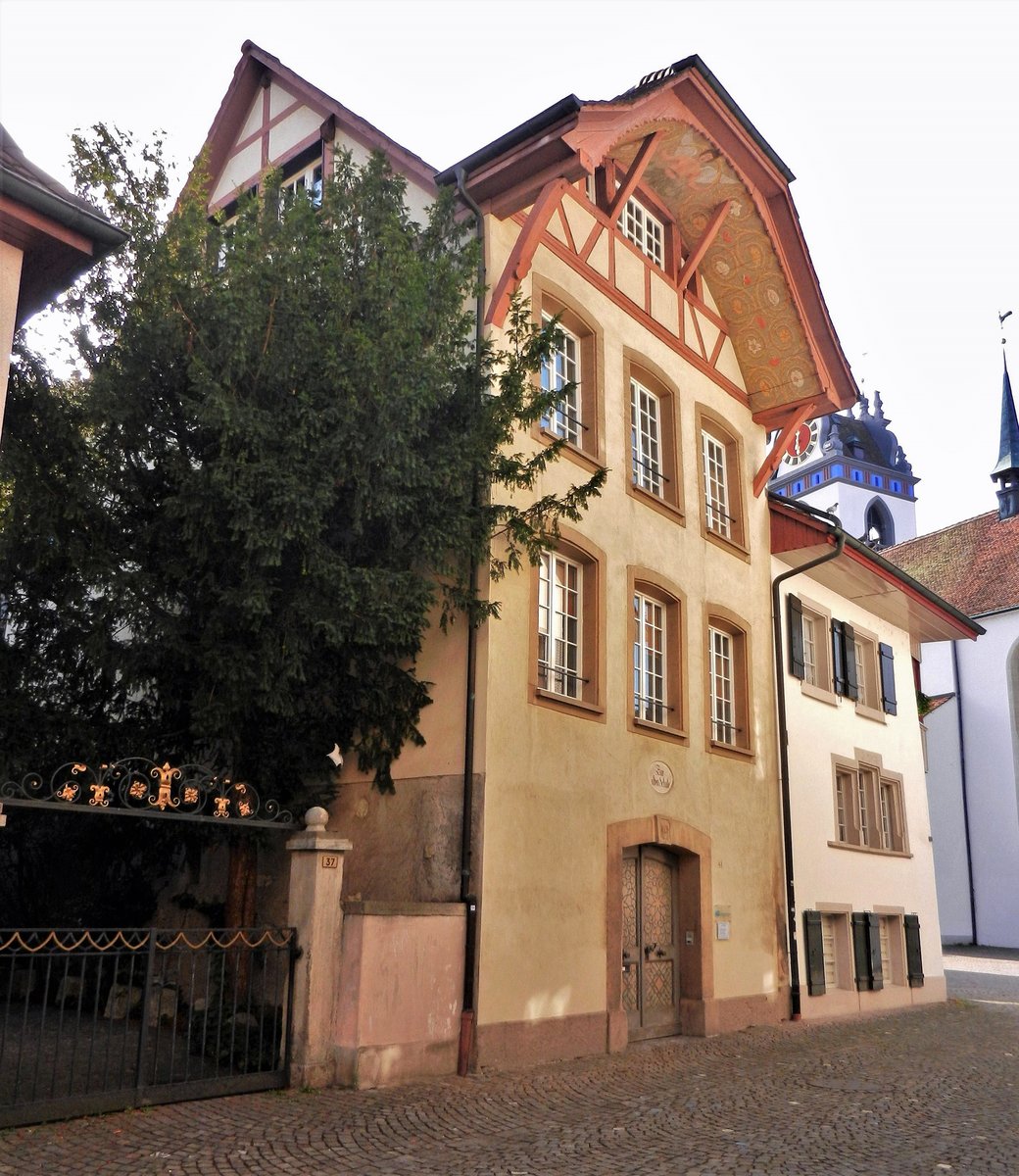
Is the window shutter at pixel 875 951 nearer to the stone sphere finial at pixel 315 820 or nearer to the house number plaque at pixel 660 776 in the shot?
the house number plaque at pixel 660 776

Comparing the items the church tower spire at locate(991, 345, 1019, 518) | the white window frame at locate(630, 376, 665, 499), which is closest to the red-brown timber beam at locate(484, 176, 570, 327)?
the white window frame at locate(630, 376, 665, 499)

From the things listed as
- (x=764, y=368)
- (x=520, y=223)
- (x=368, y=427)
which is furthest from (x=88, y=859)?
(x=764, y=368)

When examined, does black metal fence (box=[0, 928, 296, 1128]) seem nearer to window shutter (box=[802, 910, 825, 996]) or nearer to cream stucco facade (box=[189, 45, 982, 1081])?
cream stucco facade (box=[189, 45, 982, 1081])

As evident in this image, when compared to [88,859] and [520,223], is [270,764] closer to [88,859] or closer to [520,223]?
[88,859]

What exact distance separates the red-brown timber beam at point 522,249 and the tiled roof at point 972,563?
2665cm

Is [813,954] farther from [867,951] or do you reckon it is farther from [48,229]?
[48,229]

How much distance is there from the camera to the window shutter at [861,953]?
17.0m

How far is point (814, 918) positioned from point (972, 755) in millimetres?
21949

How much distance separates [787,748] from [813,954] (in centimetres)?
270

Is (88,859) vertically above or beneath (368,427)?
beneath

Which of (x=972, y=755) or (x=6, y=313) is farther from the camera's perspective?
(x=972, y=755)

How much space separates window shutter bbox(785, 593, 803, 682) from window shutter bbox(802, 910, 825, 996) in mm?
3287

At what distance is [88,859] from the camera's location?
1250 cm

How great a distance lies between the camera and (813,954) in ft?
51.4
